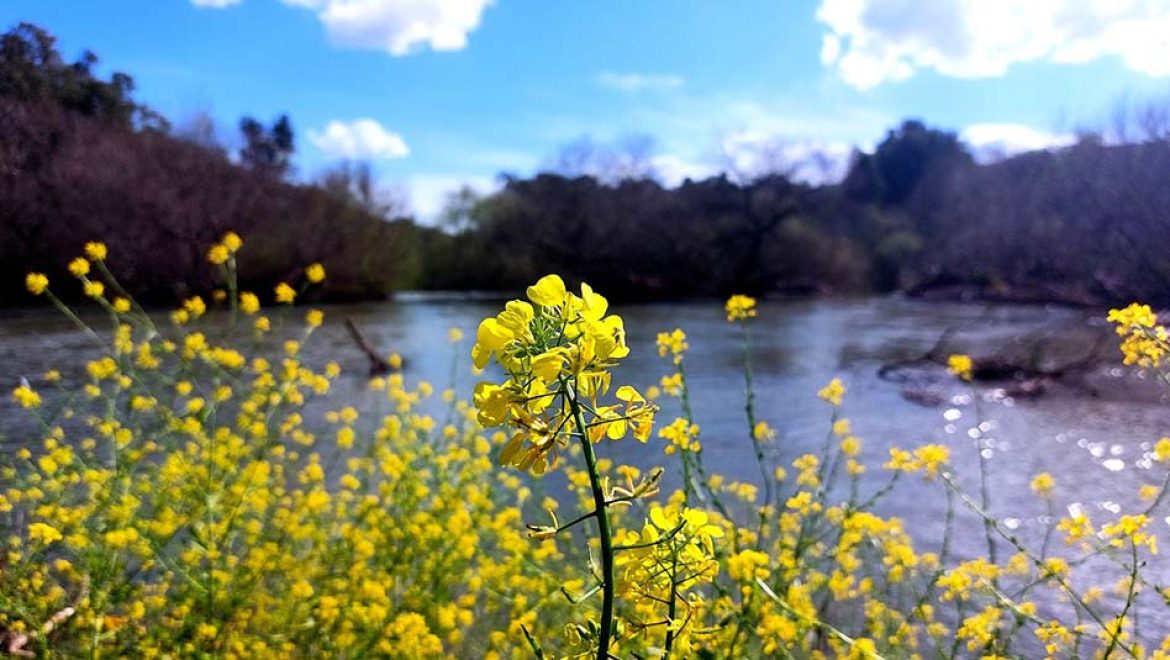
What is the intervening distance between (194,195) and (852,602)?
16.0 m

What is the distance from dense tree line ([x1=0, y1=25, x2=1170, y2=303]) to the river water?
192 cm

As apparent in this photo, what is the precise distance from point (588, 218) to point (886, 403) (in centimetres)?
1804

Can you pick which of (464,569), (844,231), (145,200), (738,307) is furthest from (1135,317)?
(844,231)

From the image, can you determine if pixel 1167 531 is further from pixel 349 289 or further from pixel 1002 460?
pixel 349 289

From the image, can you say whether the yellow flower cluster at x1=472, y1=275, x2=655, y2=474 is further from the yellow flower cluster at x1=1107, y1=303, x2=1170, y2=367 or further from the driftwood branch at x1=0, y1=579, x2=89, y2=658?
the driftwood branch at x1=0, y1=579, x2=89, y2=658

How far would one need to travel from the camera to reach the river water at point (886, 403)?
4.96 m

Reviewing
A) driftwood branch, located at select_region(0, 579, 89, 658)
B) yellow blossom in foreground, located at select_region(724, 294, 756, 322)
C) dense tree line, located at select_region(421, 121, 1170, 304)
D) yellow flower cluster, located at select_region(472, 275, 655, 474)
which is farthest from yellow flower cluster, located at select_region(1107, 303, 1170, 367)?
dense tree line, located at select_region(421, 121, 1170, 304)

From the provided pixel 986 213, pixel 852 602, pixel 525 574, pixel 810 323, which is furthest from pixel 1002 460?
pixel 986 213

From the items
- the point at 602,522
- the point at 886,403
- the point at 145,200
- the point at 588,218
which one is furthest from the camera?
the point at 588,218

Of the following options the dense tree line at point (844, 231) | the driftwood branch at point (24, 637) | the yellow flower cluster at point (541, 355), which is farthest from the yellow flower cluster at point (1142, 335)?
the dense tree line at point (844, 231)

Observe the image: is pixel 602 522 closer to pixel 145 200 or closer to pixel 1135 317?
pixel 1135 317

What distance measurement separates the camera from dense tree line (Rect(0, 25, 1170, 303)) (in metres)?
10.8

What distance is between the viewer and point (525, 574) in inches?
112

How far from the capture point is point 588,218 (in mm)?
25250
